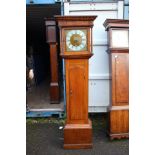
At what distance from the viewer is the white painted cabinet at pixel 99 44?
443 centimetres

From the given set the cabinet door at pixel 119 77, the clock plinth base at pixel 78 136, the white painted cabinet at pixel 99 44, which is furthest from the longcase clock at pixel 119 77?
the white painted cabinet at pixel 99 44

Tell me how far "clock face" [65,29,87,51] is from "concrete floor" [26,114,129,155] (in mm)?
1191

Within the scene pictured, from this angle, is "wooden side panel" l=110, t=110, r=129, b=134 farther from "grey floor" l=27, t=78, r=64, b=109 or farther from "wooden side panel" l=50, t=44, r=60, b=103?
"wooden side panel" l=50, t=44, r=60, b=103

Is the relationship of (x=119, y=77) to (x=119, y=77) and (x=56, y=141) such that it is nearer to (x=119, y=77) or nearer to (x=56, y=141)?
(x=119, y=77)

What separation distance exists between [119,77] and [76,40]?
0.77 metres

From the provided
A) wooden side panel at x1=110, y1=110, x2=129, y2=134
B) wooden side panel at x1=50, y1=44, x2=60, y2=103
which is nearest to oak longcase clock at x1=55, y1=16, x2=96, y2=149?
wooden side panel at x1=110, y1=110, x2=129, y2=134

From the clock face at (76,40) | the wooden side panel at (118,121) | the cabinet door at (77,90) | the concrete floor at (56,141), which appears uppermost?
the clock face at (76,40)

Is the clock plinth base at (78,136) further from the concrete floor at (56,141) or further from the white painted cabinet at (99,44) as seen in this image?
the white painted cabinet at (99,44)

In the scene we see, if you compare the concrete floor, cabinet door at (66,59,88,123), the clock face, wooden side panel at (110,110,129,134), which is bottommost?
the concrete floor

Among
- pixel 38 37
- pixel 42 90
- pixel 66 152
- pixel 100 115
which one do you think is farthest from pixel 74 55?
pixel 38 37

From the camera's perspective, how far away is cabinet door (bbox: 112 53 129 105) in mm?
3602

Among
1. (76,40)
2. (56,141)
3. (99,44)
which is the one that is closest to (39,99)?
(99,44)
